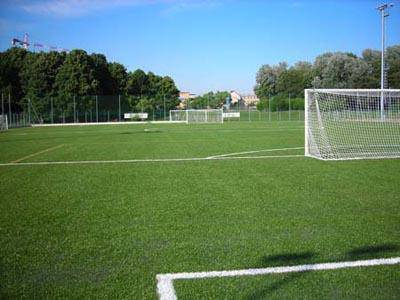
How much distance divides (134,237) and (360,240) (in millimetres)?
2450

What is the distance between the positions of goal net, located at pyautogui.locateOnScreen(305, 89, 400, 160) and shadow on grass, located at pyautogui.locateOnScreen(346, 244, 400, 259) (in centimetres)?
738

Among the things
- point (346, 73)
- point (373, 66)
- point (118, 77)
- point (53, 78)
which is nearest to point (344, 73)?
point (346, 73)

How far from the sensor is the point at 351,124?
2134cm

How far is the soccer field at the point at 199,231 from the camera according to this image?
11.4 ft

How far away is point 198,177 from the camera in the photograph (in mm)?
8844

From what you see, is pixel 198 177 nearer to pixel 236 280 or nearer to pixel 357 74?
pixel 236 280

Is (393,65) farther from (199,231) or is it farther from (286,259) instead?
(286,259)

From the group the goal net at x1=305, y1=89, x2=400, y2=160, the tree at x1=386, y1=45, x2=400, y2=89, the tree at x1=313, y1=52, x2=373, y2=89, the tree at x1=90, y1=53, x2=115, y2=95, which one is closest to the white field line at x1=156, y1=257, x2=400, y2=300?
the goal net at x1=305, y1=89, x2=400, y2=160

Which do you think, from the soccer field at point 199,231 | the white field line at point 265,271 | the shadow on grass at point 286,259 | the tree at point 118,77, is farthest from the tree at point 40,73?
the white field line at point 265,271

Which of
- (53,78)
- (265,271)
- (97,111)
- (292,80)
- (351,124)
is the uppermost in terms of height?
(292,80)

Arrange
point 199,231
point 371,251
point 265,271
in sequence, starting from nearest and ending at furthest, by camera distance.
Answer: point 265,271 → point 371,251 → point 199,231

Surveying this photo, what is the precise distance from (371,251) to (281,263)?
3.23 ft

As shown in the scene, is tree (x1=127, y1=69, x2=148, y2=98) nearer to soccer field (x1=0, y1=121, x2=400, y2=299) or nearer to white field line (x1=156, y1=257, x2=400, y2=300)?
soccer field (x1=0, y1=121, x2=400, y2=299)

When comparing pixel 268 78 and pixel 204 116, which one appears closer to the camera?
pixel 204 116
